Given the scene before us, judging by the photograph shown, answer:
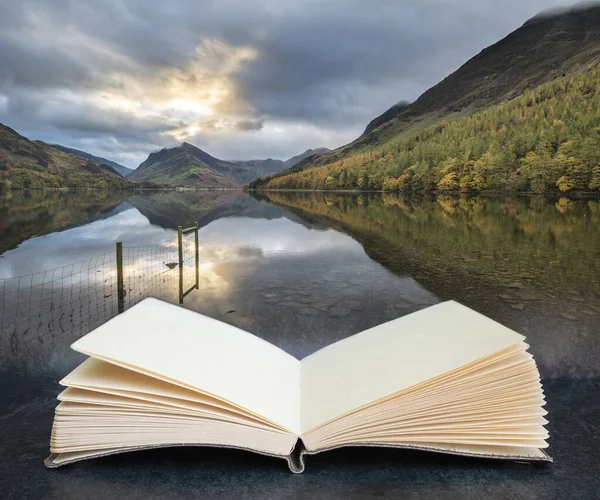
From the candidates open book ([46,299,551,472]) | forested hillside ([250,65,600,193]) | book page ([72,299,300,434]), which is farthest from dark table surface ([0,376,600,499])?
forested hillside ([250,65,600,193])

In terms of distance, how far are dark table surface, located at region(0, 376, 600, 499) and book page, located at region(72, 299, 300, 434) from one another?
1.96 ft

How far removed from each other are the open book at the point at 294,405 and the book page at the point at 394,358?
20mm

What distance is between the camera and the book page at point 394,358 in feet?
10.7

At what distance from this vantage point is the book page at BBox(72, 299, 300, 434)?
3.15m

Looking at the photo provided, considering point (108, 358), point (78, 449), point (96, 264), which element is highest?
point (108, 358)

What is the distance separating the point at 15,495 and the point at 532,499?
→ 452cm

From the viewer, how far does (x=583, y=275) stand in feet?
49.5

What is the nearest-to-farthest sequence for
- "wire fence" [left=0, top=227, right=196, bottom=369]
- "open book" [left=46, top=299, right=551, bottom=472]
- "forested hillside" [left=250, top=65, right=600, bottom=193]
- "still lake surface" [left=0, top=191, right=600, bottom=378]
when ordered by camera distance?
"open book" [left=46, top=299, right=551, bottom=472] < "still lake surface" [left=0, top=191, right=600, bottom=378] < "wire fence" [left=0, top=227, right=196, bottom=369] < "forested hillside" [left=250, top=65, right=600, bottom=193]

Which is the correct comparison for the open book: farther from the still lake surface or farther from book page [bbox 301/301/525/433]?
the still lake surface

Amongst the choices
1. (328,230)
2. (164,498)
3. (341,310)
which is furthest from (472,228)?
(164,498)

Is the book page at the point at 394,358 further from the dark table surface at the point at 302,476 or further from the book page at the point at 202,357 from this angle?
the dark table surface at the point at 302,476

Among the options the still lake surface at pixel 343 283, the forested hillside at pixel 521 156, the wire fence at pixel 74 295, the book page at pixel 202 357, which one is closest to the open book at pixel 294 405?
the book page at pixel 202 357

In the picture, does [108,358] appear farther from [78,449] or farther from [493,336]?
[493,336]

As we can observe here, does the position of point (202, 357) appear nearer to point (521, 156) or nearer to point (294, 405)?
point (294, 405)
